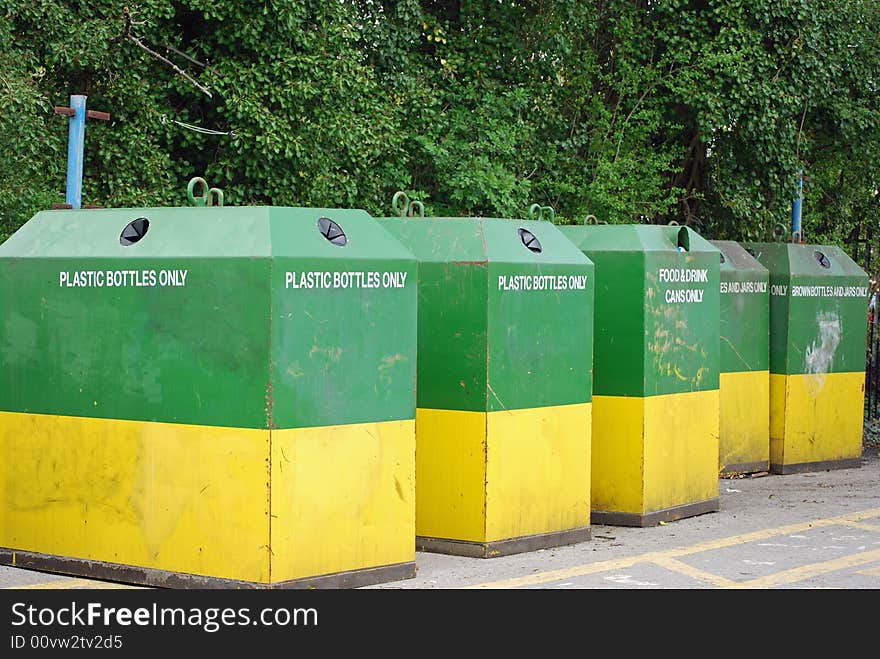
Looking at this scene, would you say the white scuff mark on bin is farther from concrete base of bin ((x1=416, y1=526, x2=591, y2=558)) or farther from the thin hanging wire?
the thin hanging wire

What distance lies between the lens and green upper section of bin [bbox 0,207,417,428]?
6.12 m

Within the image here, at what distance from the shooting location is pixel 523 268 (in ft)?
24.8

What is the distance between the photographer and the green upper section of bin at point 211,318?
6.12 meters

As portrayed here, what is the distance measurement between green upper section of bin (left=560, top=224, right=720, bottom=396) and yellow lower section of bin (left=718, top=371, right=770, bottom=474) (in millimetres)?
2233

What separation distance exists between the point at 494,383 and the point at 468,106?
827cm

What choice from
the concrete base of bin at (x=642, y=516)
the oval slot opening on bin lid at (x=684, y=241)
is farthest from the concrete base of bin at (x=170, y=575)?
the oval slot opening on bin lid at (x=684, y=241)

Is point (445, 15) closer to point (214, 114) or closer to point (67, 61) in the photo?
point (214, 114)

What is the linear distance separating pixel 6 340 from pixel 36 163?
4252mm

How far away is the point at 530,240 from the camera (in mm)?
7879

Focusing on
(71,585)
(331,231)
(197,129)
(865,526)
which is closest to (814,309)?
(865,526)

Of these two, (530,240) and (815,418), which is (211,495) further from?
(815,418)

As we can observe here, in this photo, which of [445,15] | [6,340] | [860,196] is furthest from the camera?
[860,196]

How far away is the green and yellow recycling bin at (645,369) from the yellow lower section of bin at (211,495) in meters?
2.34

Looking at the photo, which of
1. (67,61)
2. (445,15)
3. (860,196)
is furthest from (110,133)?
(860,196)
